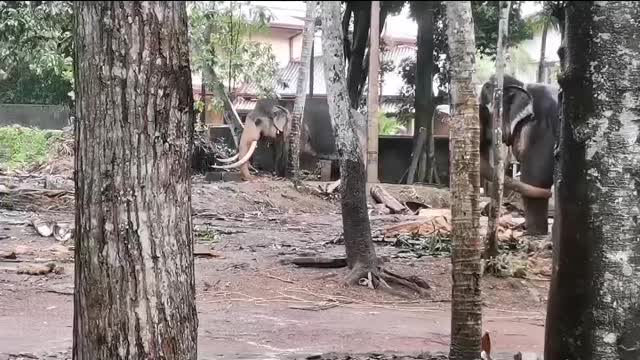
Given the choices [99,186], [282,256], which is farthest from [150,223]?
[282,256]

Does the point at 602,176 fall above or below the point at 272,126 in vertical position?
below

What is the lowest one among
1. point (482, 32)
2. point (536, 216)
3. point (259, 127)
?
point (536, 216)

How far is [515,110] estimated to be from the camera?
9.14 metres

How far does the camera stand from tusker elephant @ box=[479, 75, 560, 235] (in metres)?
9.09

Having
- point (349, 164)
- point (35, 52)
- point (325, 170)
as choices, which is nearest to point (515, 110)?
point (349, 164)

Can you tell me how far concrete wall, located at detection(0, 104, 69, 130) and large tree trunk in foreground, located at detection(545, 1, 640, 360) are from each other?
4875mm

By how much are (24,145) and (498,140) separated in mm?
5215

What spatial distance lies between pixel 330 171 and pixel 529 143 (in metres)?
7.62

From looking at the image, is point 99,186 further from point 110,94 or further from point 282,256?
point 282,256

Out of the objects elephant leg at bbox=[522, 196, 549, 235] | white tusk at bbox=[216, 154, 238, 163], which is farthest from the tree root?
white tusk at bbox=[216, 154, 238, 163]

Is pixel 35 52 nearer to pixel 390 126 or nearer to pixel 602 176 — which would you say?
pixel 602 176

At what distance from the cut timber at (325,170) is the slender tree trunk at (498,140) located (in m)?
9.21

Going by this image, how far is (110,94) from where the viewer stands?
2268mm

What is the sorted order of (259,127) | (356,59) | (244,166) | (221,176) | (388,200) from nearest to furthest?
(356,59) → (388,200) → (221,176) → (244,166) → (259,127)
